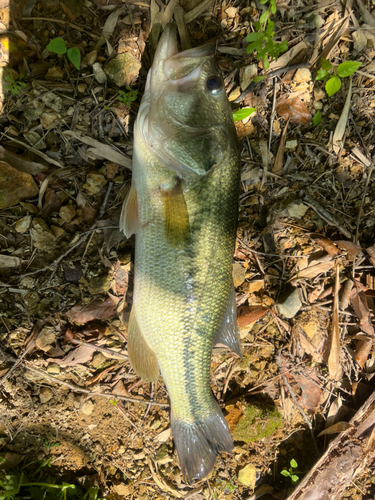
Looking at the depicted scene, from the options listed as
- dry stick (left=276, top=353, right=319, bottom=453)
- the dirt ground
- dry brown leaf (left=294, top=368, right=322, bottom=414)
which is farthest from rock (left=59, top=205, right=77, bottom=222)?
dry brown leaf (left=294, top=368, right=322, bottom=414)

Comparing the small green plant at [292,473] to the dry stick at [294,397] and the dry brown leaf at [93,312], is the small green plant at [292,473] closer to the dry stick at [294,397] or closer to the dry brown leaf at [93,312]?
the dry stick at [294,397]

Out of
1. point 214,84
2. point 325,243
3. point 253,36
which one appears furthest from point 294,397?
point 253,36

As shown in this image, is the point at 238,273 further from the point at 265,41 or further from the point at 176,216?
the point at 265,41

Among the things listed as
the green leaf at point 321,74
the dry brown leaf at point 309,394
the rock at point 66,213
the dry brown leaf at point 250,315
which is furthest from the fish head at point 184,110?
the dry brown leaf at point 309,394

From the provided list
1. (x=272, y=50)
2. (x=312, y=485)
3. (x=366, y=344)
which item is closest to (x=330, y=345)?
(x=366, y=344)

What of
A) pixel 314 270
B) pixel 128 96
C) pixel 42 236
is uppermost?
pixel 128 96

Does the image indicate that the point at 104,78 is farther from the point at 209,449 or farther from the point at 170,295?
the point at 209,449
